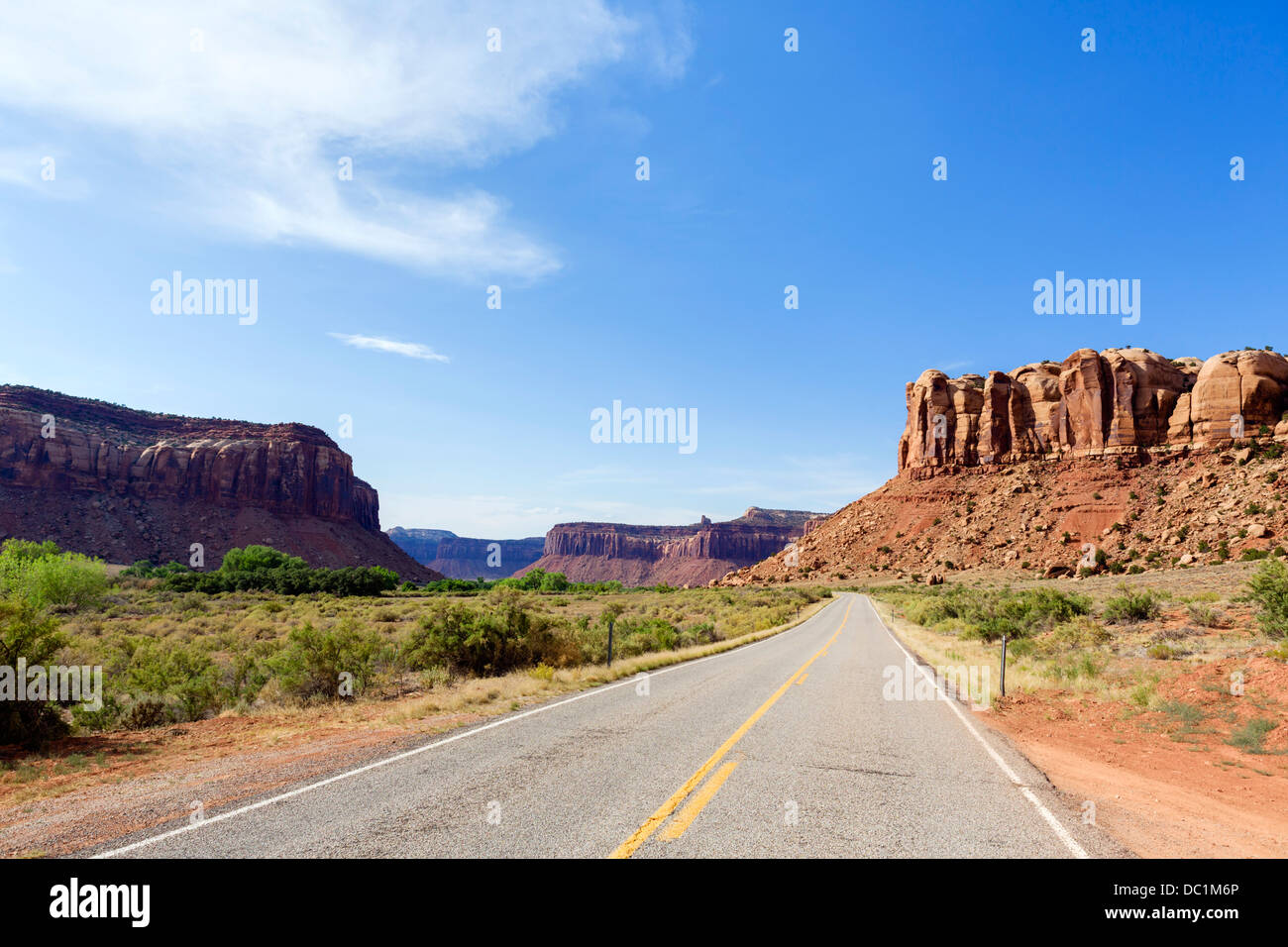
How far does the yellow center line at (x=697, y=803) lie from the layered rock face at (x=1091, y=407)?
9450 cm

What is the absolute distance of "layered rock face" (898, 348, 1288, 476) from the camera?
7956 cm

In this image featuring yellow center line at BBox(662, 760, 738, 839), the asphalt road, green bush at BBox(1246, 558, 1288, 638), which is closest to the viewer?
the asphalt road

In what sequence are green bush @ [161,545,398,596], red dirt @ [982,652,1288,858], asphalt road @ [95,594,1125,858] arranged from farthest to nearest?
1. green bush @ [161,545,398,596]
2. red dirt @ [982,652,1288,858]
3. asphalt road @ [95,594,1125,858]

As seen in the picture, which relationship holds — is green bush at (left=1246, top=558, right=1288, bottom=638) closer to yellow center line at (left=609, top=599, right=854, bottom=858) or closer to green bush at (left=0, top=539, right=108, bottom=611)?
yellow center line at (left=609, top=599, right=854, bottom=858)

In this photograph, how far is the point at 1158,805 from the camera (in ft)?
22.1

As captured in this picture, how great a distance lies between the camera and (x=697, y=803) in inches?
231

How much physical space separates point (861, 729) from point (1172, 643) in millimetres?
13199

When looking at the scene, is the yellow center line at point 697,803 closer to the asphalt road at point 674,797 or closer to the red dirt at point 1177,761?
the asphalt road at point 674,797

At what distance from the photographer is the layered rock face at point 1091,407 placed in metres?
79.6

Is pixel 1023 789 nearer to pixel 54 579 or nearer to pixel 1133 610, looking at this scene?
pixel 1133 610

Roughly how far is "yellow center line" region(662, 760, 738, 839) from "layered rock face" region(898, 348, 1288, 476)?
94.5 metres

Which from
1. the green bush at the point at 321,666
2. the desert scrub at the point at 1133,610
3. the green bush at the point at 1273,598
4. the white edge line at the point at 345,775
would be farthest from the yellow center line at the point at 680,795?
the desert scrub at the point at 1133,610

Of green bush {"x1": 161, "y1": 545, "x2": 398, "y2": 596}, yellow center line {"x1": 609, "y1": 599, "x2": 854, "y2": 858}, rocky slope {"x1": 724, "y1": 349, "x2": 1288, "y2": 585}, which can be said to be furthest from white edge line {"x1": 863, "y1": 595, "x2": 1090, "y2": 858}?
green bush {"x1": 161, "y1": 545, "x2": 398, "y2": 596}
